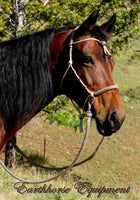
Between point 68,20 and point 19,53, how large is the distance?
5.07m

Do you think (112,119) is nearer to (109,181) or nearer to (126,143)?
(109,181)

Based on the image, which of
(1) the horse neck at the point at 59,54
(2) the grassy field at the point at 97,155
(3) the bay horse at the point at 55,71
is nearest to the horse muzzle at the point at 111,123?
(3) the bay horse at the point at 55,71

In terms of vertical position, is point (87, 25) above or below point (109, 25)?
above

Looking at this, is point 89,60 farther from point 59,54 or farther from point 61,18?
point 61,18

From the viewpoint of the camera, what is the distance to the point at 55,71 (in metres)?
2.72

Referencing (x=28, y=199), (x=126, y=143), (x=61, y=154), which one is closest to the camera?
(x=28, y=199)

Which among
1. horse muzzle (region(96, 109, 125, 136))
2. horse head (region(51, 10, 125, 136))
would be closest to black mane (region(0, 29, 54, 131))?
horse head (region(51, 10, 125, 136))

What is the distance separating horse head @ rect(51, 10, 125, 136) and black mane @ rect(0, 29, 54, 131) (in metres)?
0.16

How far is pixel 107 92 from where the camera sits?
8.45 ft

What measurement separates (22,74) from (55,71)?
1.27 feet

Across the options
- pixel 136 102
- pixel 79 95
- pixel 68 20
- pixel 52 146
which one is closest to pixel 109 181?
pixel 52 146

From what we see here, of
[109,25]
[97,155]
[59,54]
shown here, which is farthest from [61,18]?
[97,155]

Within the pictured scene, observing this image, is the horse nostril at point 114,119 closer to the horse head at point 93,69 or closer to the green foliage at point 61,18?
the horse head at point 93,69

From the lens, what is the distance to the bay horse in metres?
2.55
